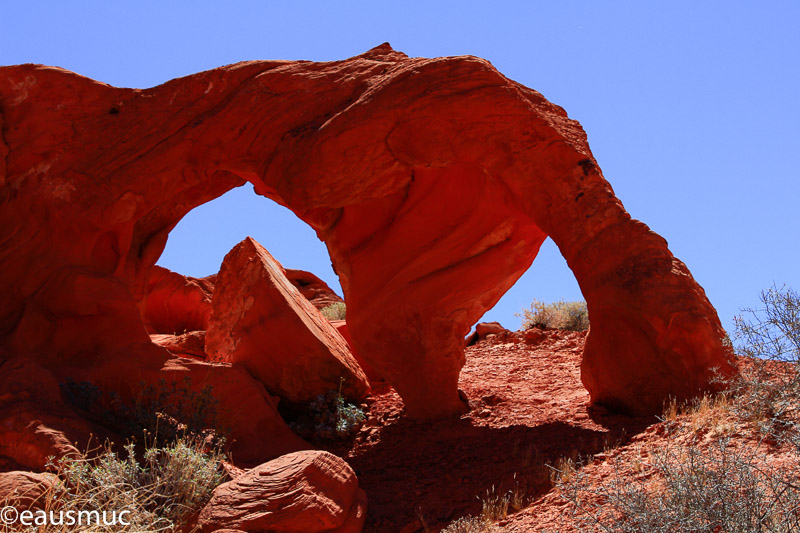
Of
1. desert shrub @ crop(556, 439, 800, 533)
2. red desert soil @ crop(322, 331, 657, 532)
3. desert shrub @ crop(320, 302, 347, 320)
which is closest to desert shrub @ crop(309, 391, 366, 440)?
red desert soil @ crop(322, 331, 657, 532)

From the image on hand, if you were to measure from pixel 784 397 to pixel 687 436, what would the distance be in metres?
0.87

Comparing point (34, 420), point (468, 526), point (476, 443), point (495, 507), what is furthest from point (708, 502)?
point (34, 420)

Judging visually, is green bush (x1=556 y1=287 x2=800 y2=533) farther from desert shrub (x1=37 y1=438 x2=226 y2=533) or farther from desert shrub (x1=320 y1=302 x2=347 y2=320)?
desert shrub (x1=320 y1=302 x2=347 y2=320)

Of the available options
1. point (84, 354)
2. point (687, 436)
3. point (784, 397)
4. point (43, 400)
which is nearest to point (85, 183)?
point (84, 354)

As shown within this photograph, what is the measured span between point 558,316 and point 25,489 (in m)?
13.8

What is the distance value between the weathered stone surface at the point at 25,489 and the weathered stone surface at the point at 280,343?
4.89m

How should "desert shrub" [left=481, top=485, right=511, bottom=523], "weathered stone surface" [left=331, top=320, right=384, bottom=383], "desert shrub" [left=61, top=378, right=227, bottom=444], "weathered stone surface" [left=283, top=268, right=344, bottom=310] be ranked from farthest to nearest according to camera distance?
"weathered stone surface" [left=283, top=268, right=344, bottom=310]
"weathered stone surface" [left=331, top=320, right=384, bottom=383]
"desert shrub" [left=61, top=378, right=227, bottom=444]
"desert shrub" [left=481, top=485, right=511, bottom=523]

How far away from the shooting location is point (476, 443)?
894cm

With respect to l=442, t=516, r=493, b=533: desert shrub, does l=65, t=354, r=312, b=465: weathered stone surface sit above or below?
above

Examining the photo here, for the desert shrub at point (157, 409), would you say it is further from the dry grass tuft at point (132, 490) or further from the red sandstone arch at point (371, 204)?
the dry grass tuft at point (132, 490)

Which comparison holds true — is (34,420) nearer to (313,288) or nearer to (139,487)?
(139,487)

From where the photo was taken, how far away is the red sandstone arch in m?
8.30

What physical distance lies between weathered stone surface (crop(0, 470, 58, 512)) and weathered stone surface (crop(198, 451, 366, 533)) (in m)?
1.16

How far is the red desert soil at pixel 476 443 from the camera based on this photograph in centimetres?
721
